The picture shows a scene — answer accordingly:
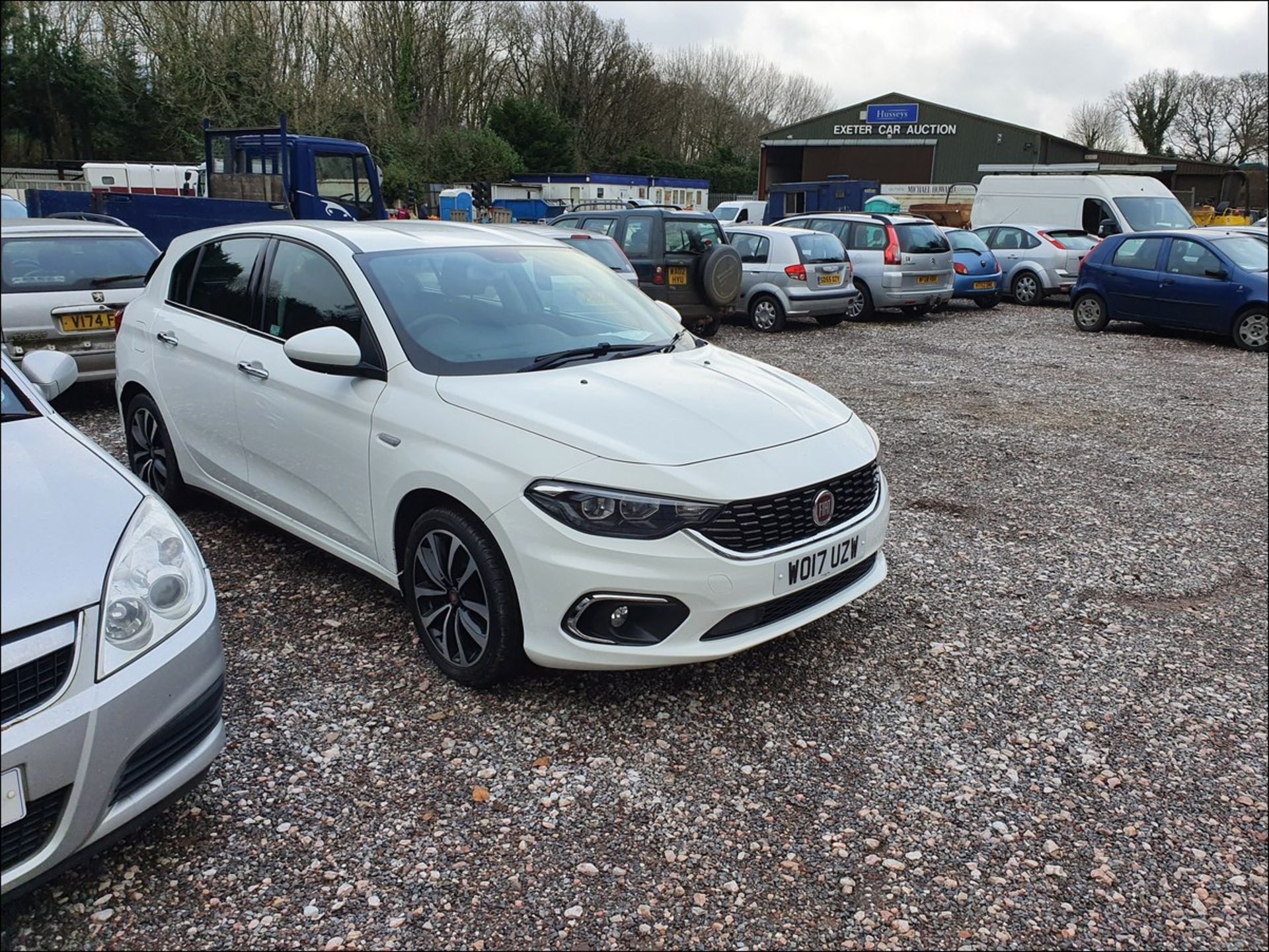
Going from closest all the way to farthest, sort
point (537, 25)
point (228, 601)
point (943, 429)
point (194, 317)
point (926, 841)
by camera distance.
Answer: point (926, 841)
point (228, 601)
point (194, 317)
point (943, 429)
point (537, 25)

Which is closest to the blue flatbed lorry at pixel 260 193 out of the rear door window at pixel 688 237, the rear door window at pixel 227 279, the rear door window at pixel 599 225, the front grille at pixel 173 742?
the rear door window at pixel 599 225

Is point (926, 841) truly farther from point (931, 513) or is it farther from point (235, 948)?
point (931, 513)

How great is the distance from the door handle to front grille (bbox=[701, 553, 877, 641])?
2289mm

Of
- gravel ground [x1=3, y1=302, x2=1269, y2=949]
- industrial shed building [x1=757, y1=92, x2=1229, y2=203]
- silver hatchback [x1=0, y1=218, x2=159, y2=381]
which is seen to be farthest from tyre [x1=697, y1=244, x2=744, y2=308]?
industrial shed building [x1=757, y1=92, x2=1229, y2=203]

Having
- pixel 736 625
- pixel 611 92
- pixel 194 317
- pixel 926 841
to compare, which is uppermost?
pixel 611 92

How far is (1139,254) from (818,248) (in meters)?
4.64

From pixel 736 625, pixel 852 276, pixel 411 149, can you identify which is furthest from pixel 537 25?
pixel 736 625

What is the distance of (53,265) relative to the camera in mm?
7723

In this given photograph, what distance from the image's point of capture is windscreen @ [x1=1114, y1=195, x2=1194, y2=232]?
65.4 feet

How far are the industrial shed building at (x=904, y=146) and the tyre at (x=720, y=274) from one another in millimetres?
32445

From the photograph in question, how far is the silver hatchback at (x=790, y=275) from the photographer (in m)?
14.1

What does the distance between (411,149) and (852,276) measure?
23091 mm

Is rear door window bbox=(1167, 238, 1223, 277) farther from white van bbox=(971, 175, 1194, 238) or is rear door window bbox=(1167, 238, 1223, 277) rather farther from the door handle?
the door handle

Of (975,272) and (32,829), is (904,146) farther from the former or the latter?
(32,829)
